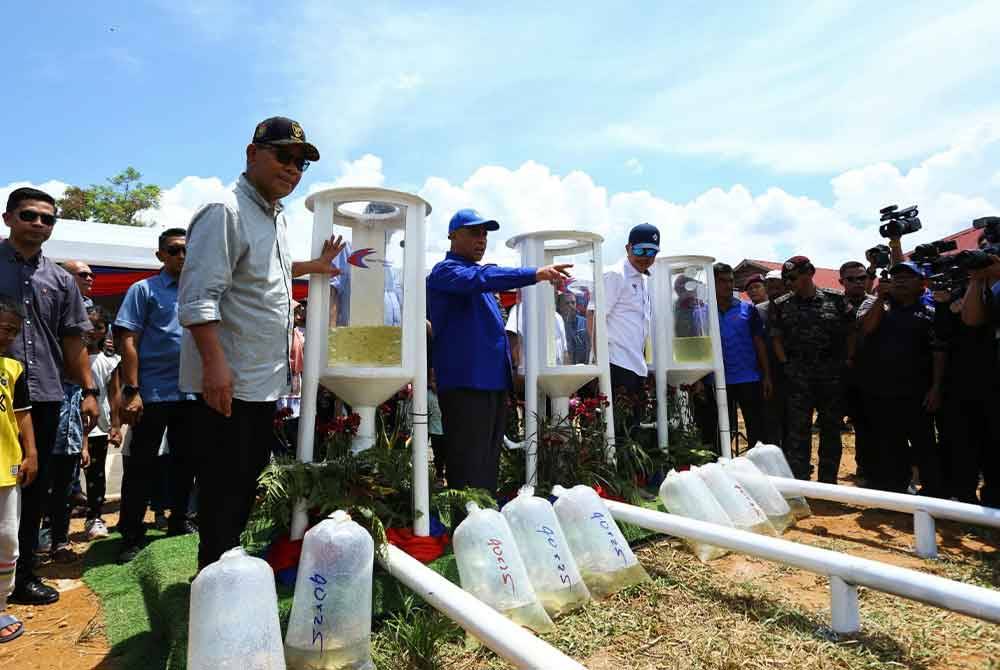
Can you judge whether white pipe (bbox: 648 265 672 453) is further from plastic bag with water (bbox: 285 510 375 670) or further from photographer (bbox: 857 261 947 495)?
plastic bag with water (bbox: 285 510 375 670)

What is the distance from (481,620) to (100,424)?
4.43 meters

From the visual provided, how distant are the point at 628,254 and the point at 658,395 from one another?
1.17 m

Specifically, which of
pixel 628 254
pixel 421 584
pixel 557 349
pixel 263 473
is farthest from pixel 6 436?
pixel 628 254

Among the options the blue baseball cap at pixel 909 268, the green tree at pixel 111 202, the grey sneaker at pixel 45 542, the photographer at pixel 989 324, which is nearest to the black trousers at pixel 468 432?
the grey sneaker at pixel 45 542

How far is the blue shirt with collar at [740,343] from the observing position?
5.58m

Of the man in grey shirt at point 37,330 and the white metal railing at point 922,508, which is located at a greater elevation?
the man in grey shirt at point 37,330

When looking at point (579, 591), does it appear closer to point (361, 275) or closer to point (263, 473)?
point (263, 473)

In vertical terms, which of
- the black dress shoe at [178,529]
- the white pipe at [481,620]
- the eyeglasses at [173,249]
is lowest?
the black dress shoe at [178,529]

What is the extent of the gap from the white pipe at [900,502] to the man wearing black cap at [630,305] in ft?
4.28

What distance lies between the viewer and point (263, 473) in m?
2.91

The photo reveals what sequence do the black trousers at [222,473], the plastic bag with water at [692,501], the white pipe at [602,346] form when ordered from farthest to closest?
the white pipe at [602,346] < the plastic bag with water at [692,501] < the black trousers at [222,473]

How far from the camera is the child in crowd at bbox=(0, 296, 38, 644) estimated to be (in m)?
2.80

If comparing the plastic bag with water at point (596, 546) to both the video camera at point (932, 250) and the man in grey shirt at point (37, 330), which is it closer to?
the man in grey shirt at point (37, 330)

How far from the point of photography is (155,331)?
4105mm
